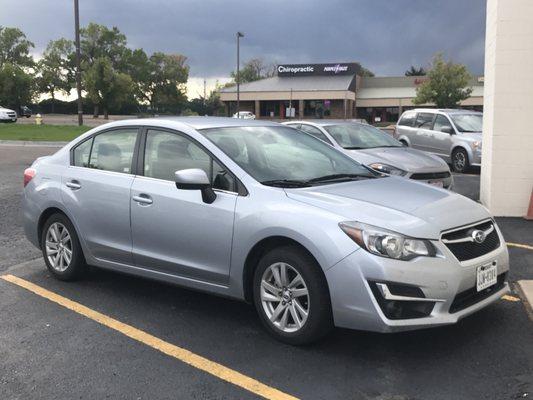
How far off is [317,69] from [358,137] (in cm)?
6483

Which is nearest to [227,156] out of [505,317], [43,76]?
[505,317]

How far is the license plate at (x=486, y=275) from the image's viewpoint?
389cm

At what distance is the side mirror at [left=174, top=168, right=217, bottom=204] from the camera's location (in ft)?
14.1

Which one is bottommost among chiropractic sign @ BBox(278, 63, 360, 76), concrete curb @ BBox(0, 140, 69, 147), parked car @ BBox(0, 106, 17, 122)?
concrete curb @ BBox(0, 140, 69, 147)

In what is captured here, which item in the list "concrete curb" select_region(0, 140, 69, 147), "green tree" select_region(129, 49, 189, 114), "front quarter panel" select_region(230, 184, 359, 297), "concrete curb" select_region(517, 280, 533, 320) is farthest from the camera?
"green tree" select_region(129, 49, 189, 114)

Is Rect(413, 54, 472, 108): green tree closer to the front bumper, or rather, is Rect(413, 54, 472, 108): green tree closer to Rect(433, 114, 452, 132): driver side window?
Rect(433, 114, 452, 132): driver side window

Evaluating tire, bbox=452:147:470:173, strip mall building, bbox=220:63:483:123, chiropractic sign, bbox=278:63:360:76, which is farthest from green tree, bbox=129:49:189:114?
tire, bbox=452:147:470:173

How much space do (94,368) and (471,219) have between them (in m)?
2.75

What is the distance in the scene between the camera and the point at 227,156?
14.9 feet

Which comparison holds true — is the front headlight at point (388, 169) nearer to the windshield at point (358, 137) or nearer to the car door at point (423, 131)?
the windshield at point (358, 137)

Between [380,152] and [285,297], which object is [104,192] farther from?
[380,152]

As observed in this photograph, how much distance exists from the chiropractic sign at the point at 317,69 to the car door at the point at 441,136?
58.1m

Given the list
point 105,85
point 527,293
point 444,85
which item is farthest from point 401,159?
point 105,85

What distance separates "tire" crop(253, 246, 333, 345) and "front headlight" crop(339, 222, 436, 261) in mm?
368
